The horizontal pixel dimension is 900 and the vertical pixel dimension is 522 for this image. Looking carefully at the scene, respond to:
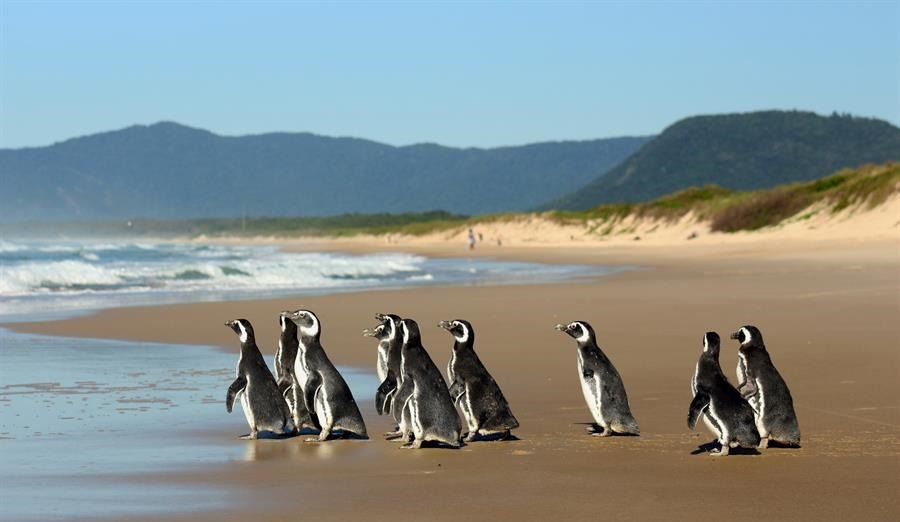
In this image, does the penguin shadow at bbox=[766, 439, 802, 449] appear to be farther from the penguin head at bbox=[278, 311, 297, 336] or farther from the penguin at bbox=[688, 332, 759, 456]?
the penguin head at bbox=[278, 311, 297, 336]

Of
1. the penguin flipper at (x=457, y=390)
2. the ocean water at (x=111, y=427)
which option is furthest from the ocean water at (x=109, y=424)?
the penguin flipper at (x=457, y=390)

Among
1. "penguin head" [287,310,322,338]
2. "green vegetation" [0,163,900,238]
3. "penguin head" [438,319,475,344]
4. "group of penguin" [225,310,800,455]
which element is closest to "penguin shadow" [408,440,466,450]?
"group of penguin" [225,310,800,455]

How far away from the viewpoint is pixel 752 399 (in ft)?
28.4

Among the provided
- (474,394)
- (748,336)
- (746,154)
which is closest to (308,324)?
(474,394)

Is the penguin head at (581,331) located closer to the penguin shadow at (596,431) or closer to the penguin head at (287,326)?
the penguin shadow at (596,431)

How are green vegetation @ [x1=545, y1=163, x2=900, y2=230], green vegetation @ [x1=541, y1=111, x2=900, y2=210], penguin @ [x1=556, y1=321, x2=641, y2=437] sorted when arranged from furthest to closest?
green vegetation @ [x1=541, y1=111, x2=900, y2=210] → green vegetation @ [x1=545, y1=163, x2=900, y2=230] → penguin @ [x1=556, y1=321, x2=641, y2=437]

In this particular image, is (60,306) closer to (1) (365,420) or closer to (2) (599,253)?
(1) (365,420)

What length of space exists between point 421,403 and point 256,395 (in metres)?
1.26

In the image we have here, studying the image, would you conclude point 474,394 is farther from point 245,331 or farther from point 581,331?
point 245,331

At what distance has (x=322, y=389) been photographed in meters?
9.11

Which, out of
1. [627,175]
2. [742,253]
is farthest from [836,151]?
[742,253]

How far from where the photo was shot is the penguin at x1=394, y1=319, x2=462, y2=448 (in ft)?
28.1

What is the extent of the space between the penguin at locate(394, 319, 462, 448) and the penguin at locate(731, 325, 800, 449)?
1.93 m

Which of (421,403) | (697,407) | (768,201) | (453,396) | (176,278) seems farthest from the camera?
(768,201)
